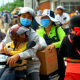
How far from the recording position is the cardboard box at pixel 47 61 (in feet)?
10.8

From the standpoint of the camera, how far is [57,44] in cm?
374

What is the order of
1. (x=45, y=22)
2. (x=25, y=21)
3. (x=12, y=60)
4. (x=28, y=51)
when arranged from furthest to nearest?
(x=45, y=22), (x=25, y=21), (x=28, y=51), (x=12, y=60)

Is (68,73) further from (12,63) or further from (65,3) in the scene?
(65,3)

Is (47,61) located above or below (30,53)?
below

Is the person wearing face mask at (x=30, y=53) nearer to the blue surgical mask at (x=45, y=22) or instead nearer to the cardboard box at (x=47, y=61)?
the cardboard box at (x=47, y=61)

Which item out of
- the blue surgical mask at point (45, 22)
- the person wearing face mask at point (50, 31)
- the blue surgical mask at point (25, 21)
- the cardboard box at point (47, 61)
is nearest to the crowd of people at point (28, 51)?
the blue surgical mask at point (25, 21)

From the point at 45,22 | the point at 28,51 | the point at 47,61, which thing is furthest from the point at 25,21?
the point at 45,22

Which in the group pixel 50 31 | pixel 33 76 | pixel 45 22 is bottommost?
pixel 33 76

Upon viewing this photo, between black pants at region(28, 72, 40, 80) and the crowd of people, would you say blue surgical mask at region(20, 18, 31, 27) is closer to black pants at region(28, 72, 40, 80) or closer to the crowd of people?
the crowd of people

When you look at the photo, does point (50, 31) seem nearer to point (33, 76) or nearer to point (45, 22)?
point (45, 22)

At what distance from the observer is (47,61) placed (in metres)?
3.36

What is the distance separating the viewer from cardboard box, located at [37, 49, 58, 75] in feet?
10.8

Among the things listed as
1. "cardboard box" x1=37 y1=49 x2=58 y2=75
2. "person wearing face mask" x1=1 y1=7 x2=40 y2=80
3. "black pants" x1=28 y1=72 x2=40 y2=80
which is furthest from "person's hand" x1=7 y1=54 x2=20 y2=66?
"cardboard box" x1=37 y1=49 x2=58 y2=75

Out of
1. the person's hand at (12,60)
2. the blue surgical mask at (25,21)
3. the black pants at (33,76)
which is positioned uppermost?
the blue surgical mask at (25,21)
